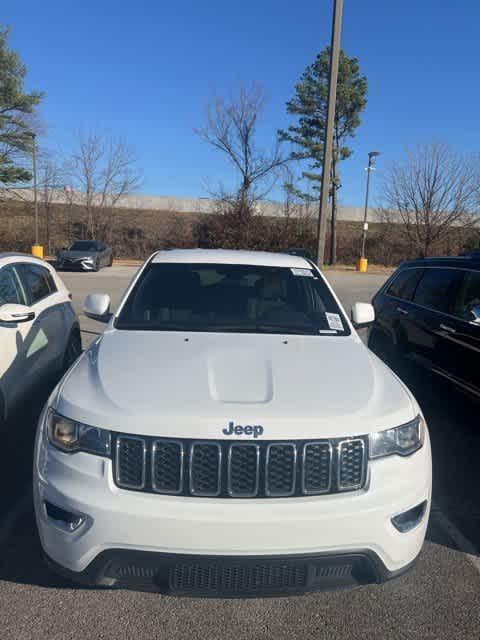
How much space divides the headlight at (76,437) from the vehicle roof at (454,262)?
3905 millimetres


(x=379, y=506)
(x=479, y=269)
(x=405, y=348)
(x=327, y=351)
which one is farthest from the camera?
(x=405, y=348)

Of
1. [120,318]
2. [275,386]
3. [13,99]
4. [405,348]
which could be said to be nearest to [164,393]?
[275,386]

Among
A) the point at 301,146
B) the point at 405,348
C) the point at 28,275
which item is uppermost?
the point at 301,146

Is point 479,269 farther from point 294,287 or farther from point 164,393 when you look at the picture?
point 164,393

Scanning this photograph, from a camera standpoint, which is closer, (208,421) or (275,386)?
(208,421)

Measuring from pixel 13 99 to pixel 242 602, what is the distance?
36150 mm

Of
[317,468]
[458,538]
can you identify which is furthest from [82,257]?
[317,468]

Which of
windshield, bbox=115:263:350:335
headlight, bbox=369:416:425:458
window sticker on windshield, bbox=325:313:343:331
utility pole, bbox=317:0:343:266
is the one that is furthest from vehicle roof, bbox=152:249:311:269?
utility pole, bbox=317:0:343:266

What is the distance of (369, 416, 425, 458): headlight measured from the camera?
2.43 metres

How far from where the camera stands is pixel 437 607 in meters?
2.69

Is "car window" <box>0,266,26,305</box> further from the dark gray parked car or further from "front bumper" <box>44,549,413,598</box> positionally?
the dark gray parked car

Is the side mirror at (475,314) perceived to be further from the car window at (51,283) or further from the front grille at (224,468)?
the car window at (51,283)

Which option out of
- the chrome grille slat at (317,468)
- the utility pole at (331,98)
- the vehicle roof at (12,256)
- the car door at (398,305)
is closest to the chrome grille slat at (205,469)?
the chrome grille slat at (317,468)

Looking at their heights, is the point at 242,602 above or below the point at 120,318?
below
